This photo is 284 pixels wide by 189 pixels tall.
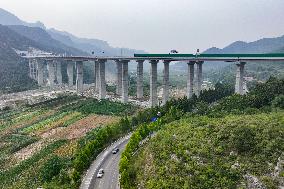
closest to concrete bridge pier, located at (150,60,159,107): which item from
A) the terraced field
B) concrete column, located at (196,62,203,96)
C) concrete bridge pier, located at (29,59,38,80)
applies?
the terraced field

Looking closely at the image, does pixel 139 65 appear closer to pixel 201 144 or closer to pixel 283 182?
pixel 201 144

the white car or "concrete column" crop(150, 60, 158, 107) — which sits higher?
"concrete column" crop(150, 60, 158, 107)

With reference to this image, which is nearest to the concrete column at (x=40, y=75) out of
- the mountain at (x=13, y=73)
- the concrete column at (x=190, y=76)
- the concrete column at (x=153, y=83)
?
the mountain at (x=13, y=73)

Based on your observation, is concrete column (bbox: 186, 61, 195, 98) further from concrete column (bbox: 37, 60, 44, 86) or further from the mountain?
concrete column (bbox: 37, 60, 44, 86)

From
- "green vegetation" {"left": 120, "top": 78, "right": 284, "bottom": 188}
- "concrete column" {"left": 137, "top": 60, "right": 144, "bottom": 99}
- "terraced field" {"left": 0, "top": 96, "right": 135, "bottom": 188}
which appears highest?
"concrete column" {"left": 137, "top": 60, "right": 144, "bottom": 99}

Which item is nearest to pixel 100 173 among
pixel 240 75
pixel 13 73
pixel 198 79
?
pixel 240 75
